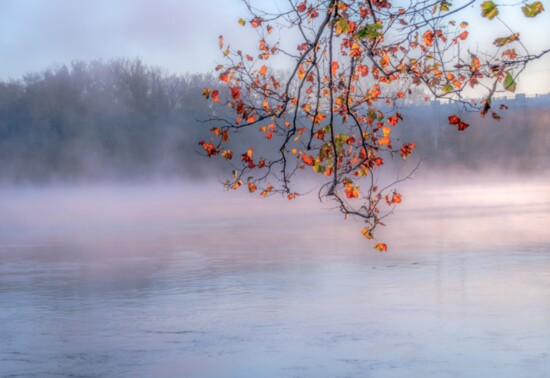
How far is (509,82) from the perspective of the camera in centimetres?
640

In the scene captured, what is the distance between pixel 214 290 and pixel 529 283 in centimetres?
464

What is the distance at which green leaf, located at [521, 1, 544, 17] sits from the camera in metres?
6.38

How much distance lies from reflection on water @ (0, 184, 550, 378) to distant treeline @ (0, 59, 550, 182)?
48981 mm

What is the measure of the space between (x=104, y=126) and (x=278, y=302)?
211 feet

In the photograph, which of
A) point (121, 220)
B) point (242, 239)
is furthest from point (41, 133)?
Answer: point (242, 239)

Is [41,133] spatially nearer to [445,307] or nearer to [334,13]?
[445,307]

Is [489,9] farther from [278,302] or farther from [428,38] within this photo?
[278,302]

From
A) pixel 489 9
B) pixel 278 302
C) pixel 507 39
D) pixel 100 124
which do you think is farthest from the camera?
pixel 100 124

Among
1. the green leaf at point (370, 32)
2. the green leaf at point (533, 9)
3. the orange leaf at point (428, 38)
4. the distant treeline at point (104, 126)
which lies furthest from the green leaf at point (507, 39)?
the distant treeline at point (104, 126)

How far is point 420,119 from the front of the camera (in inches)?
3278

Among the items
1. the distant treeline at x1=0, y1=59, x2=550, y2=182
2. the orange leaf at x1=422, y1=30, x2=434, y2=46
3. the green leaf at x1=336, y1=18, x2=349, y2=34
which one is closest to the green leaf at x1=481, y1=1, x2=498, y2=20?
the green leaf at x1=336, y1=18, x2=349, y2=34

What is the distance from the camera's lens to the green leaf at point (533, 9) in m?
6.38

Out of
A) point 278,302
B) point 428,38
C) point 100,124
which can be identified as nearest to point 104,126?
point 100,124

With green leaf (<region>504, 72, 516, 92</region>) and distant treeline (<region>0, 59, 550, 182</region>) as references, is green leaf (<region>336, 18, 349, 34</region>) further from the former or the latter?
distant treeline (<region>0, 59, 550, 182</region>)
